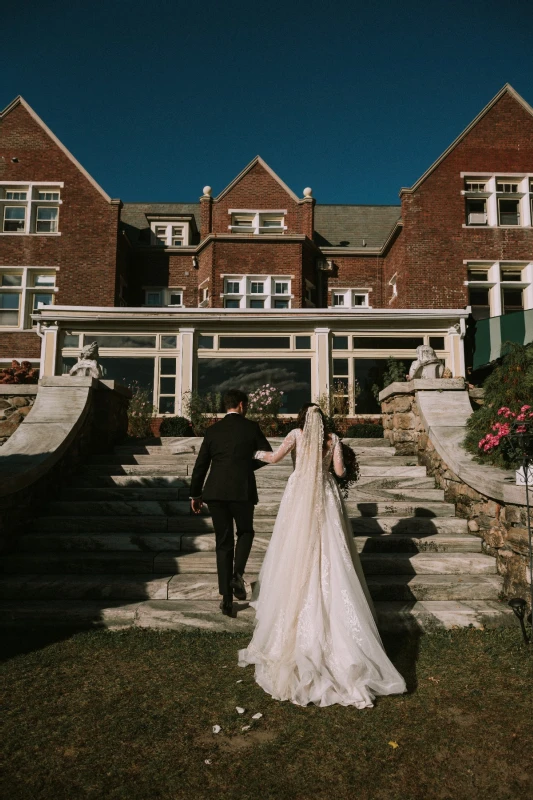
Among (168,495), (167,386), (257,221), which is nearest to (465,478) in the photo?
(168,495)

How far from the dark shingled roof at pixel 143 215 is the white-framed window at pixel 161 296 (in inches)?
84.4

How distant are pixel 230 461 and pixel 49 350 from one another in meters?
12.4

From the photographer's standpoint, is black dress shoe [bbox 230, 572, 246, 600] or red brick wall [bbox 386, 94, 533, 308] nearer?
black dress shoe [bbox 230, 572, 246, 600]

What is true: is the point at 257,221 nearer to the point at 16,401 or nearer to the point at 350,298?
the point at 350,298

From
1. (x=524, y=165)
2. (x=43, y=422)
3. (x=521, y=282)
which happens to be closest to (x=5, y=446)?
(x=43, y=422)

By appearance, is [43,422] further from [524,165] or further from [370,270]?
[524,165]

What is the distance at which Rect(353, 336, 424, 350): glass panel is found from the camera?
51.3 ft

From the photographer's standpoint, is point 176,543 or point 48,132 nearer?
point 176,543

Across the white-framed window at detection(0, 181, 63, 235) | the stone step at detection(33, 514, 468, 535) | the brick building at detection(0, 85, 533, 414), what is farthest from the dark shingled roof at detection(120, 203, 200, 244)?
the stone step at detection(33, 514, 468, 535)

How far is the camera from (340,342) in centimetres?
1560

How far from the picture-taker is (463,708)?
10.6ft

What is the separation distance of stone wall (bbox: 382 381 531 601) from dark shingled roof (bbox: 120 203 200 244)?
16267 mm

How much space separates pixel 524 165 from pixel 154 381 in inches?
600

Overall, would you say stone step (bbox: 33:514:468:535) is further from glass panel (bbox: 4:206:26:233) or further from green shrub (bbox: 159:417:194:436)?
glass panel (bbox: 4:206:26:233)
